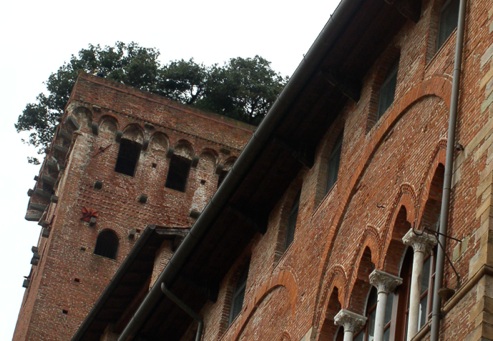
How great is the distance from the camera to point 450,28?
18703 millimetres

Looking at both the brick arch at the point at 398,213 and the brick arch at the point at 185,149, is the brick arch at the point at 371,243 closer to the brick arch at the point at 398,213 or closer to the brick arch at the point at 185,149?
the brick arch at the point at 398,213

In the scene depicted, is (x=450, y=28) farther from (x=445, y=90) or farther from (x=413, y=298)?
(x=413, y=298)

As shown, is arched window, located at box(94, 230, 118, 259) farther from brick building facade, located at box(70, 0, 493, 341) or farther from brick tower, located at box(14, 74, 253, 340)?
brick building facade, located at box(70, 0, 493, 341)

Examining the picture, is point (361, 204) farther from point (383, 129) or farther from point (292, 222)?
point (292, 222)

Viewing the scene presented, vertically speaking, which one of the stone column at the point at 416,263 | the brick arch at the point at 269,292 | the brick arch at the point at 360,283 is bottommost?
the stone column at the point at 416,263

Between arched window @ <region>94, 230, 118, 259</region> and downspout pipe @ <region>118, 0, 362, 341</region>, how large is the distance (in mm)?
17049

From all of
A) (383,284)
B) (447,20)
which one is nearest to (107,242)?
(447,20)

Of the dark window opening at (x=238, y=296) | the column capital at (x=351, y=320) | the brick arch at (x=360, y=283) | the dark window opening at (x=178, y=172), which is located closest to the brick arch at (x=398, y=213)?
the brick arch at (x=360, y=283)

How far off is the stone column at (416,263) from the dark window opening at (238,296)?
7797mm

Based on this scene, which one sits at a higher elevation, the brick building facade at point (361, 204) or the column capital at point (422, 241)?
the brick building facade at point (361, 204)

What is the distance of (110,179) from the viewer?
147ft

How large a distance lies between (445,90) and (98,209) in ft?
90.2

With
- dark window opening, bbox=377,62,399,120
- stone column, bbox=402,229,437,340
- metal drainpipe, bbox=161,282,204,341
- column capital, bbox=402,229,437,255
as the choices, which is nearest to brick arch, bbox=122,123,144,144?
metal drainpipe, bbox=161,282,204,341

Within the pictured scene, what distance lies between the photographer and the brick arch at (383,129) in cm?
1778
